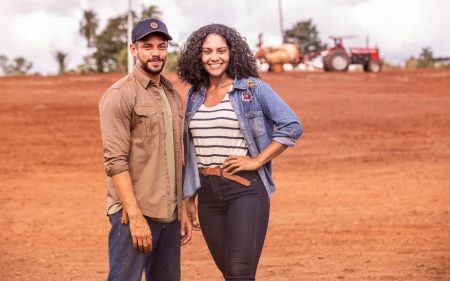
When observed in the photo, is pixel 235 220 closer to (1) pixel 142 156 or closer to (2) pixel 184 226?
(2) pixel 184 226

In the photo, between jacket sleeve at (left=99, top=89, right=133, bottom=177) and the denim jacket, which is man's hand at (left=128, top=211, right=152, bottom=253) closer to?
jacket sleeve at (left=99, top=89, right=133, bottom=177)

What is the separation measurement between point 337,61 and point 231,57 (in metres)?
31.5

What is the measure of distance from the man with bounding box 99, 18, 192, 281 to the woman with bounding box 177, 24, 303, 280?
9.6 inches

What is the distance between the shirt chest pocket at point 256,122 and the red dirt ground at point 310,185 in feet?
11.0

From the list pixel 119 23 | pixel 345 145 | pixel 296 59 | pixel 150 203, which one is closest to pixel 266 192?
pixel 150 203

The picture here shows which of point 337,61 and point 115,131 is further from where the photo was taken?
point 337,61

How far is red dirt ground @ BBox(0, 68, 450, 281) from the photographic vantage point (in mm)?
8742

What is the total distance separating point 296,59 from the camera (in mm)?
38312

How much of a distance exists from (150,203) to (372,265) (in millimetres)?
4524

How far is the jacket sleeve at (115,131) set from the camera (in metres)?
4.23

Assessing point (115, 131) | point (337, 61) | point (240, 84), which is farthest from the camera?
point (337, 61)

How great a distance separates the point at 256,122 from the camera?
4.65 meters

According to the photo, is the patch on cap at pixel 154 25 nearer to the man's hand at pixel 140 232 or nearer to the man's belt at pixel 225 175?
the man's belt at pixel 225 175

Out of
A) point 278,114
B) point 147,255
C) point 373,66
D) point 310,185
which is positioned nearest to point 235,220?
point 147,255
